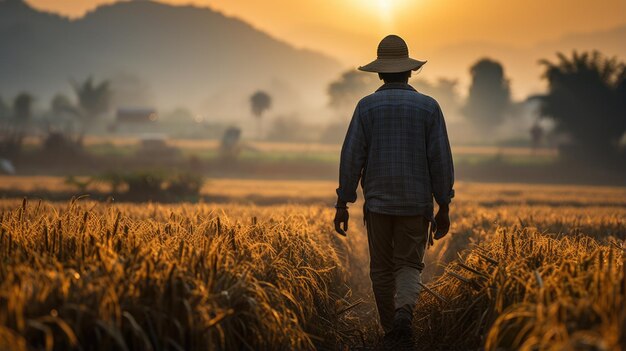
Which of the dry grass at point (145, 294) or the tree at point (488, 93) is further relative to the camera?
the tree at point (488, 93)

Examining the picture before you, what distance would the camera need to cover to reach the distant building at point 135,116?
334 feet

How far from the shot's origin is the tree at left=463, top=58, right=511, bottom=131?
389ft

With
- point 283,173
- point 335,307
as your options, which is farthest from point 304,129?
point 335,307

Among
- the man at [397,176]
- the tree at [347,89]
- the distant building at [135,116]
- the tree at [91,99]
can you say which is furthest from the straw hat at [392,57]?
the tree at [347,89]

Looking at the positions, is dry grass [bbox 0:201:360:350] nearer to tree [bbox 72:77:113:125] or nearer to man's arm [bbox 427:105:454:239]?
man's arm [bbox 427:105:454:239]

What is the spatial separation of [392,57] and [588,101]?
2072 inches

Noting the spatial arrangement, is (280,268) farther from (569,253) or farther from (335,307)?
(569,253)

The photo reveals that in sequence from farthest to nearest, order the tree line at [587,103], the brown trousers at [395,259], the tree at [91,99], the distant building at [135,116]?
the tree at [91,99]
the distant building at [135,116]
the tree line at [587,103]
the brown trousers at [395,259]

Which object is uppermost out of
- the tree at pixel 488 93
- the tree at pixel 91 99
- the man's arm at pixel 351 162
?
the tree at pixel 488 93

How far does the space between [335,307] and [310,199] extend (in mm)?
17258

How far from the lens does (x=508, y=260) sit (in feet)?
20.3

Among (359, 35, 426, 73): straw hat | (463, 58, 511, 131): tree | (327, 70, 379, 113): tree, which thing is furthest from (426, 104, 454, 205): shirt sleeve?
(327, 70, 379, 113): tree

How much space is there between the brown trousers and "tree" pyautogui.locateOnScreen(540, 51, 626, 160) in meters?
50.4

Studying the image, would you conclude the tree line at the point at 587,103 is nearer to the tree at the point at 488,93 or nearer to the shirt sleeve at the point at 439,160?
the shirt sleeve at the point at 439,160
